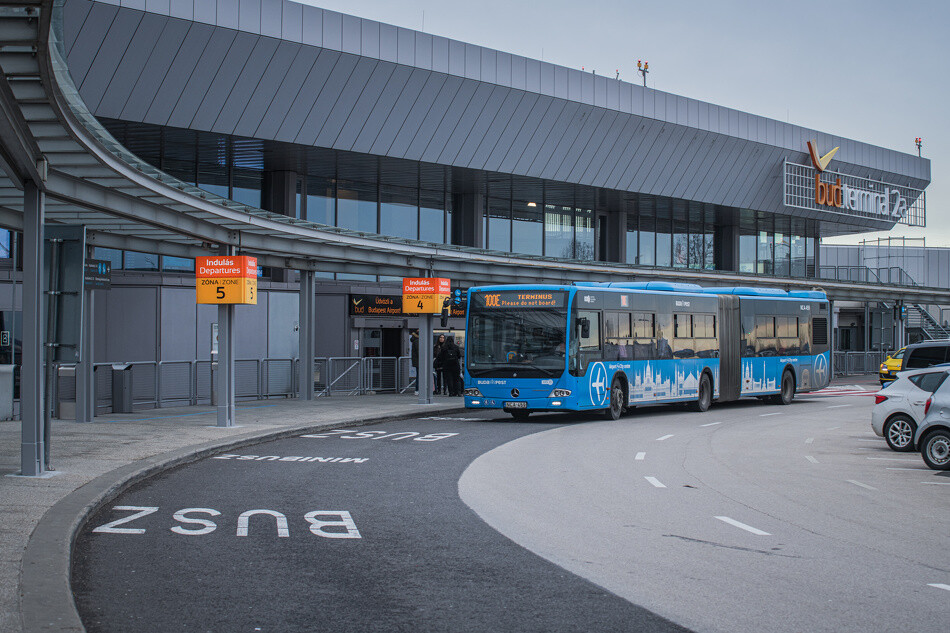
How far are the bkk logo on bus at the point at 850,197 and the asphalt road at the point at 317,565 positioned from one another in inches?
1522

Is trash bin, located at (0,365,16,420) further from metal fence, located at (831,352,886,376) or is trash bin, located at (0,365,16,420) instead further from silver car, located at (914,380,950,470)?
metal fence, located at (831,352,886,376)

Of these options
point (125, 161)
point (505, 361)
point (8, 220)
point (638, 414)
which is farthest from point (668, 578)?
point (638, 414)

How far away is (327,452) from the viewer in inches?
645

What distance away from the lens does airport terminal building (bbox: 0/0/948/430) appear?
21375 millimetres

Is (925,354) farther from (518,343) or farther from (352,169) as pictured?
(352,169)

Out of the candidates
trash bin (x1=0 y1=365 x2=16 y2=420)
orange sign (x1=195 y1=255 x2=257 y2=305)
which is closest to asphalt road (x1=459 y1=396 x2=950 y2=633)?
orange sign (x1=195 y1=255 x2=257 y2=305)

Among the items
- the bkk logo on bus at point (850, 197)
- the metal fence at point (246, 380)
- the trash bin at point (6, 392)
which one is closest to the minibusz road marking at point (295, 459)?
the metal fence at point (246, 380)

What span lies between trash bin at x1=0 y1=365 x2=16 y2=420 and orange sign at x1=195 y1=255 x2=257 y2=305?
4688mm

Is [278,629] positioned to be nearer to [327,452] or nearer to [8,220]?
[327,452]

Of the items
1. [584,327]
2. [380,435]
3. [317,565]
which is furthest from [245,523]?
[584,327]

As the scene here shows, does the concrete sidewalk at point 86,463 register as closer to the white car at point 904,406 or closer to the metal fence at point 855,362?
the white car at point 904,406

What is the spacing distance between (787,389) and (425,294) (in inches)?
497

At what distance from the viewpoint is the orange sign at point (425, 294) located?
26.1 meters

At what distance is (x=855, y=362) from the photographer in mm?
54094
